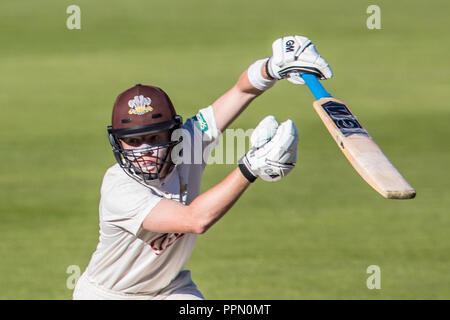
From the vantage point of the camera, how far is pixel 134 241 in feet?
19.3

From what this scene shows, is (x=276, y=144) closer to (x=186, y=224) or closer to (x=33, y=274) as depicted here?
(x=186, y=224)

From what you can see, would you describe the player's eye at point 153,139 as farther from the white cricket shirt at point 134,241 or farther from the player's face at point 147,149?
the white cricket shirt at point 134,241

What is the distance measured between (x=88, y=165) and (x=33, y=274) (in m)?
3.98

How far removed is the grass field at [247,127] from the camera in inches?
361

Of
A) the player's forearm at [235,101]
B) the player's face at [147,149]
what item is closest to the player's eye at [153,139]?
the player's face at [147,149]

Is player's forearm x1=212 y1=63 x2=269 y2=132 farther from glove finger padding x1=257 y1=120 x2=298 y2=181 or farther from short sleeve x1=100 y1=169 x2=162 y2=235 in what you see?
glove finger padding x1=257 y1=120 x2=298 y2=181

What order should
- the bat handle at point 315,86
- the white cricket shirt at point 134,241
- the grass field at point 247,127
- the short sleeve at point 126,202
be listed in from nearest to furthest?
the short sleeve at point 126,202 → the white cricket shirt at point 134,241 → the bat handle at point 315,86 → the grass field at point 247,127

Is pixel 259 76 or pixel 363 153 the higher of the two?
pixel 259 76

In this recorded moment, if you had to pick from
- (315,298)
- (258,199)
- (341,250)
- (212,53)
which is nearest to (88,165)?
(258,199)

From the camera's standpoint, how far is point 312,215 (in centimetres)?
1070

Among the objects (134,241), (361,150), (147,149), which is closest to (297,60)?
(361,150)

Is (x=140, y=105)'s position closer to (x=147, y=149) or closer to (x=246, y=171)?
(x=147, y=149)

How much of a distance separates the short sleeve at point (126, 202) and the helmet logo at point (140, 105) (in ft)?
1.41

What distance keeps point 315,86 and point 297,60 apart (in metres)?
0.22
